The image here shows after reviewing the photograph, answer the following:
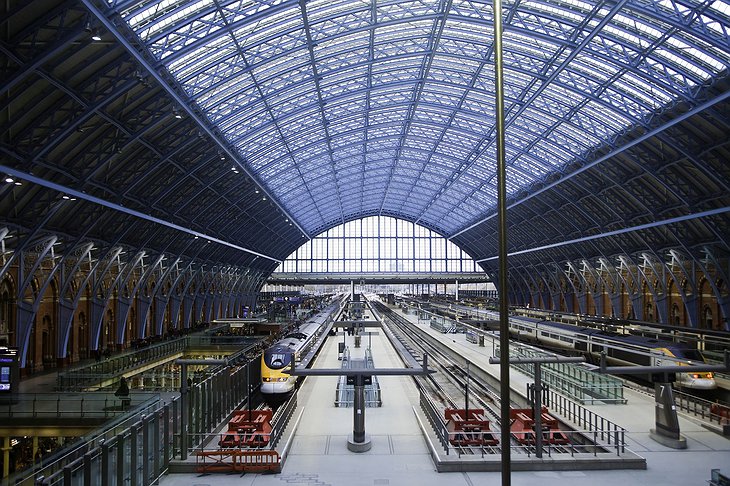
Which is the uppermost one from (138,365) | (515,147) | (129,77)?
(515,147)

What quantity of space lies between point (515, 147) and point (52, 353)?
39.7 m

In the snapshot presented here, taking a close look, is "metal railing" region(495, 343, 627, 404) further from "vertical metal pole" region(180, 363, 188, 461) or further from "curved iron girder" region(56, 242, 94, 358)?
"curved iron girder" region(56, 242, 94, 358)

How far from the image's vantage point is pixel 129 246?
42031 millimetres

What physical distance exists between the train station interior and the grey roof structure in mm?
169

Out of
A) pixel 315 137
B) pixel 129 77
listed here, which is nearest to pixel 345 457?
pixel 129 77

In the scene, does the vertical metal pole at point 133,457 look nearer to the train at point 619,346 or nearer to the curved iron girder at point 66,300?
the train at point 619,346

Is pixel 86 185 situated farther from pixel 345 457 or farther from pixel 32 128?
pixel 345 457

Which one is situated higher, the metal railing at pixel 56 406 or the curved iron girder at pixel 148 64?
the curved iron girder at pixel 148 64

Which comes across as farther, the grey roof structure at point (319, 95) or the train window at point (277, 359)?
the train window at point (277, 359)

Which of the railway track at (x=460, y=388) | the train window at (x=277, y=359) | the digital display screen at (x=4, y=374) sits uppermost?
the train window at (x=277, y=359)

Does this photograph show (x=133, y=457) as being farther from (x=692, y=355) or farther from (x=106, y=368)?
(x=692, y=355)

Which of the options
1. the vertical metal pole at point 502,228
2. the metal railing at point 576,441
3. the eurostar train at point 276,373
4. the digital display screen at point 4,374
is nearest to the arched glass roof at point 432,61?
the eurostar train at point 276,373

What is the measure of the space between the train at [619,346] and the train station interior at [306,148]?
0.81 feet

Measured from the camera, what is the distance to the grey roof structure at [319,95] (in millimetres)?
22016
